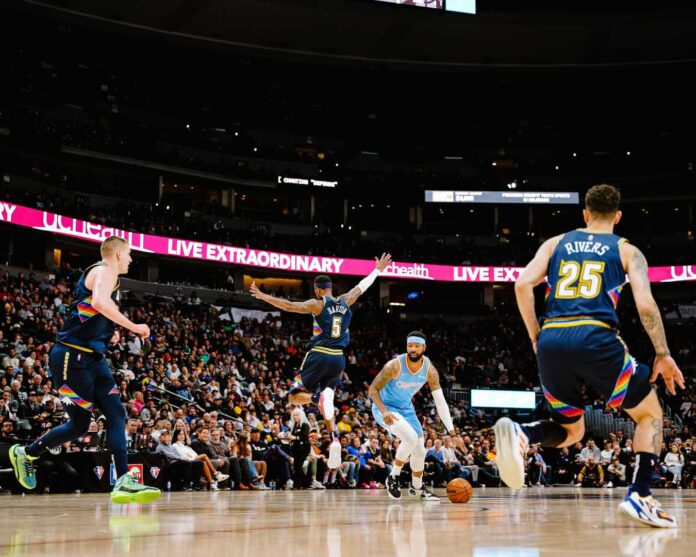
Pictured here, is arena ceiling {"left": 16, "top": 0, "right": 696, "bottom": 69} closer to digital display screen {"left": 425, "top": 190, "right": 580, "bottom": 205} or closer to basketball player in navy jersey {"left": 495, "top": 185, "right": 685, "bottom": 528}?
digital display screen {"left": 425, "top": 190, "right": 580, "bottom": 205}

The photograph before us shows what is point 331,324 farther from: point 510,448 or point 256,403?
point 256,403

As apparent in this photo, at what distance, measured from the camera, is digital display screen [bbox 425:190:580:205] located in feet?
147

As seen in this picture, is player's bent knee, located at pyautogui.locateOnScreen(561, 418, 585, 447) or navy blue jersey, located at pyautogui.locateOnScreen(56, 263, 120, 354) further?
navy blue jersey, located at pyautogui.locateOnScreen(56, 263, 120, 354)

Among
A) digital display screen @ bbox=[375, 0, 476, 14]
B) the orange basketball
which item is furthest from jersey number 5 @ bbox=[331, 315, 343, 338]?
digital display screen @ bbox=[375, 0, 476, 14]

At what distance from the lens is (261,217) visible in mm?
45562

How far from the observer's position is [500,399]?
33438mm

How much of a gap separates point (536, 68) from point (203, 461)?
119 feet

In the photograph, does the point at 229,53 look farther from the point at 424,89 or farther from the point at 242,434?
the point at 242,434

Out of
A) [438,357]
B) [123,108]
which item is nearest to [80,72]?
[123,108]

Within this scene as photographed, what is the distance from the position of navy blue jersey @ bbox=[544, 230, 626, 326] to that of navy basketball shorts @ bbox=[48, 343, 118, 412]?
439 cm

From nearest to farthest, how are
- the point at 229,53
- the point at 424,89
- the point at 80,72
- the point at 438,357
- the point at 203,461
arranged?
the point at 203,461 < the point at 438,357 < the point at 80,72 < the point at 229,53 < the point at 424,89

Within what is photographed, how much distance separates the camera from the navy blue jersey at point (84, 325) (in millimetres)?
8008

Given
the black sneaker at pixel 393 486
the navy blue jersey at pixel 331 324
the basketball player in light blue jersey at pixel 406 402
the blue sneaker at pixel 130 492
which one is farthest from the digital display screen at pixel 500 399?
the blue sneaker at pixel 130 492

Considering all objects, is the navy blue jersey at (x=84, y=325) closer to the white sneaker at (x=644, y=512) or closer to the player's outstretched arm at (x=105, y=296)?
the player's outstretched arm at (x=105, y=296)
